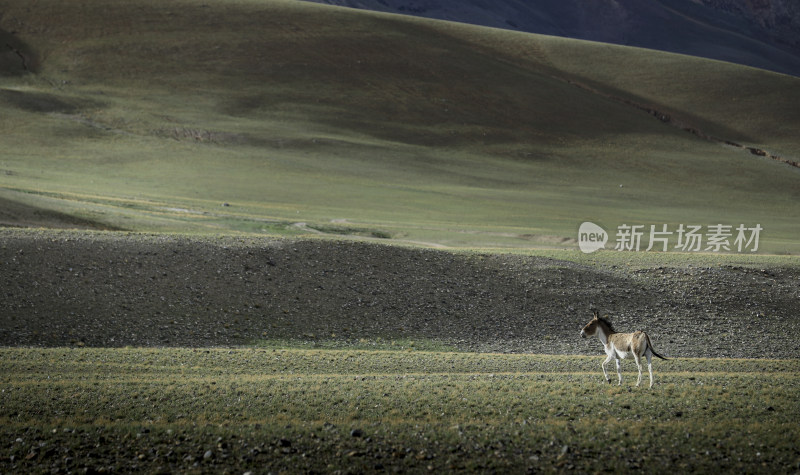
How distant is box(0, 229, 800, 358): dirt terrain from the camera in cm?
2059

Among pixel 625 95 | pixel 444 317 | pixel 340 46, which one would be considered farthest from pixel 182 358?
pixel 625 95

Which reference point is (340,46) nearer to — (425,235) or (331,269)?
(425,235)

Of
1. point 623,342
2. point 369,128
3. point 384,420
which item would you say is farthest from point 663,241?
point 369,128

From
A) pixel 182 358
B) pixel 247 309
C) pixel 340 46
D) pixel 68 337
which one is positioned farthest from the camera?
pixel 340 46

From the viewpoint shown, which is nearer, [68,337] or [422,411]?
[422,411]

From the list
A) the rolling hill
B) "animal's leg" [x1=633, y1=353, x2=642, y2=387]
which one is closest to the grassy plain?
"animal's leg" [x1=633, y1=353, x2=642, y2=387]

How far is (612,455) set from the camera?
10.4 meters

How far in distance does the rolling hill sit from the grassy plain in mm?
23054

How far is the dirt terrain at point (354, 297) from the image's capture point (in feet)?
67.6

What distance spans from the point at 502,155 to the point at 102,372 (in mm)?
70629

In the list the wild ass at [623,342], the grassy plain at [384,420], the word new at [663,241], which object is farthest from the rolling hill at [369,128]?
the wild ass at [623,342]

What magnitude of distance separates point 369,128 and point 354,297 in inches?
2523

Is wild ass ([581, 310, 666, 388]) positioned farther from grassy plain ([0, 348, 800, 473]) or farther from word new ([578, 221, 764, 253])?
word new ([578, 221, 764, 253])

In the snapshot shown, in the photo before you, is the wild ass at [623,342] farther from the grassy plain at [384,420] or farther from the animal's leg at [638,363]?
the grassy plain at [384,420]
